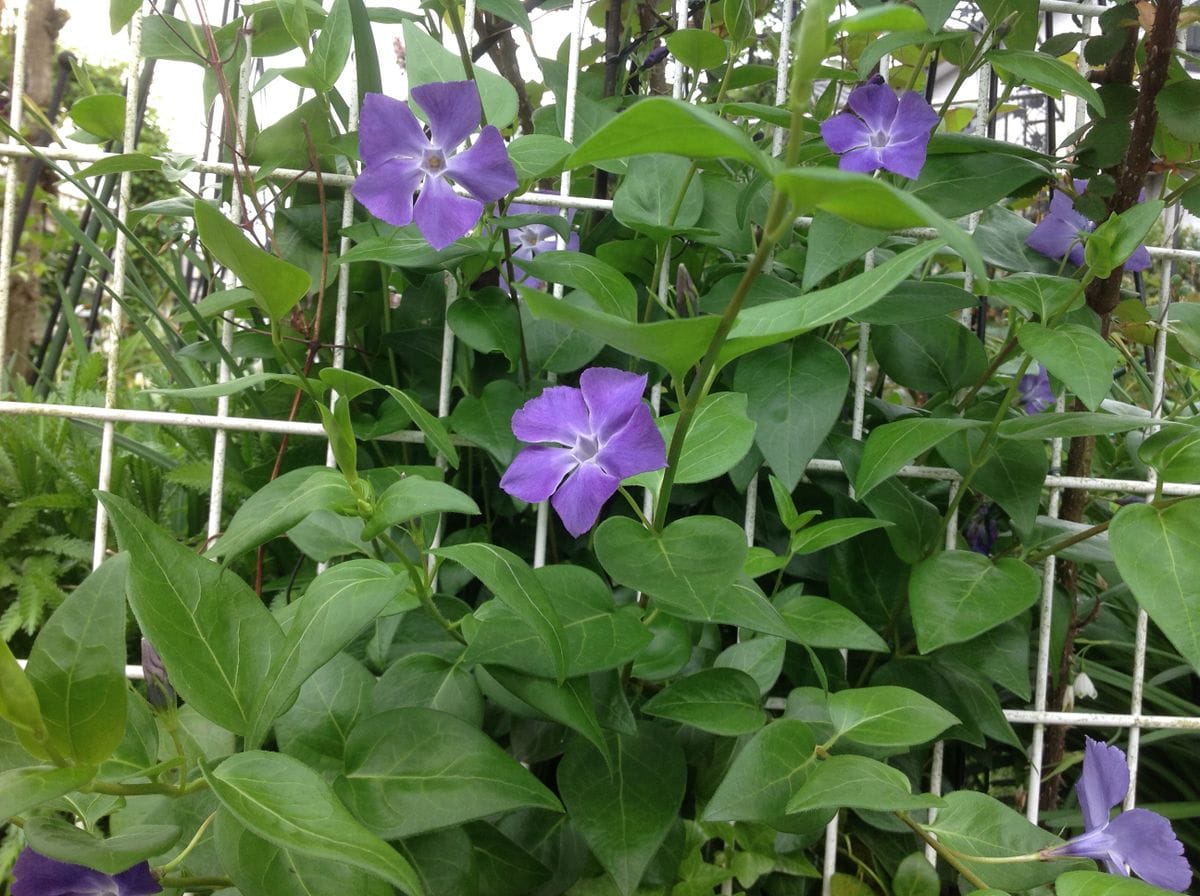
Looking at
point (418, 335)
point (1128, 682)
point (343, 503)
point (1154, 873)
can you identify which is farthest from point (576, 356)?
point (1128, 682)

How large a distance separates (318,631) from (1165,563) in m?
0.58

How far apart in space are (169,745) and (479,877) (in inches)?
10.0

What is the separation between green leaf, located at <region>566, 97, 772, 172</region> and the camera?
37cm

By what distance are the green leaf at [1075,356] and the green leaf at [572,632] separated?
14.3 inches

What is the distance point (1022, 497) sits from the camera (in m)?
0.79

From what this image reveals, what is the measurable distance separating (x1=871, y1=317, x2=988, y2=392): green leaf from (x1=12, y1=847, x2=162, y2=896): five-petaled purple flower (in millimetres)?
721

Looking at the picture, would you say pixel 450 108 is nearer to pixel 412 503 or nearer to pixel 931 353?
pixel 412 503

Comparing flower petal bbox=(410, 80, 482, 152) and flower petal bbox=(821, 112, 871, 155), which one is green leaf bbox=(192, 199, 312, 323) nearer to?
flower petal bbox=(410, 80, 482, 152)

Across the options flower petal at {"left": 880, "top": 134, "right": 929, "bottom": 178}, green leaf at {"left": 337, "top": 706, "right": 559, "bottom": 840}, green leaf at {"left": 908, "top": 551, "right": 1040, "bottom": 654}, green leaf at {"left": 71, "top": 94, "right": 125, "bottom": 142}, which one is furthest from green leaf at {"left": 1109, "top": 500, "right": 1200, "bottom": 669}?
green leaf at {"left": 71, "top": 94, "right": 125, "bottom": 142}

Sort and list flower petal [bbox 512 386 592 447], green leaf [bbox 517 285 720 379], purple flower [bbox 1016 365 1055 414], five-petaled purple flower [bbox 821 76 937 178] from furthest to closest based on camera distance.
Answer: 1. purple flower [bbox 1016 365 1055 414]
2. five-petaled purple flower [bbox 821 76 937 178]
3. flower petal [bbox 512 386 592 447]
4. green leaf [bbox 517 285 720 379]

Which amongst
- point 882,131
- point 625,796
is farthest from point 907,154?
point 625,796

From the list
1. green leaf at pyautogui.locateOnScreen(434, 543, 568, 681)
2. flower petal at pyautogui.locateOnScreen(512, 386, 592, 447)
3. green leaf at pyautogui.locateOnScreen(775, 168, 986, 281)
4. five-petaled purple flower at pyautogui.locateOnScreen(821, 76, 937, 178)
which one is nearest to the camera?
green leaf at pyautogui.locateOnScreen(775, 168, 986, 281)

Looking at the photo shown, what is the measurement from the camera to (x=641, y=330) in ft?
1.49

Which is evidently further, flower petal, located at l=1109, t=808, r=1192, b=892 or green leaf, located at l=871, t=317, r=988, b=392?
green leaf, located at l=871, t=317, r=988, b=392
